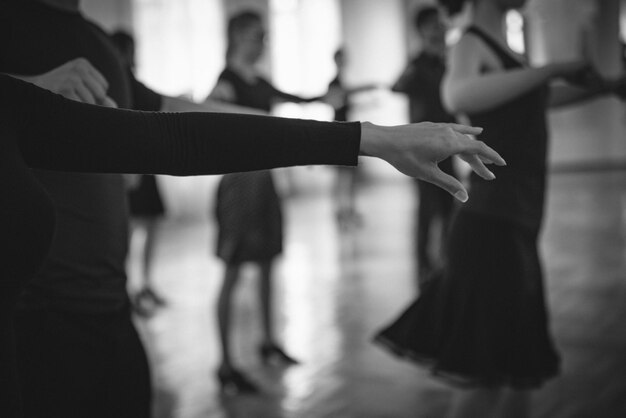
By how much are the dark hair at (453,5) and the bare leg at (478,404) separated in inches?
38.8

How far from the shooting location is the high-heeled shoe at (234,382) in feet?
8.40

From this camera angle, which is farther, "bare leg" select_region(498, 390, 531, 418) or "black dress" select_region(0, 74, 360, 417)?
"bare leg" select_region(498, 390, 531, 418)

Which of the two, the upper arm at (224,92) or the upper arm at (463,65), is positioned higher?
the upper arm at (224,92)

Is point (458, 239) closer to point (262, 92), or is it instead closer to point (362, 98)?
point (262, 92)

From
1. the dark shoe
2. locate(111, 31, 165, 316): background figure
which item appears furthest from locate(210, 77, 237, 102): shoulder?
the dark shoe

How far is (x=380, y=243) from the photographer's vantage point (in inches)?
232

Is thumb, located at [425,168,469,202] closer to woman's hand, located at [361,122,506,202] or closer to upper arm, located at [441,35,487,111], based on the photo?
woman's hand, located at [361,122,506,202]

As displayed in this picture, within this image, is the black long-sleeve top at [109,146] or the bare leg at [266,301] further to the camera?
the bare leg at [266,301]

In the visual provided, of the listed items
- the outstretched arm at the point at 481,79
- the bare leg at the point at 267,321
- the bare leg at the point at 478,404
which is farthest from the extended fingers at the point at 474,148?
the bare leg at the point at 267,321

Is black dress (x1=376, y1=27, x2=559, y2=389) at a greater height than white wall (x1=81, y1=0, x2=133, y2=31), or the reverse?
white wall (x1=81, y1=0, x2=133, y2=31)

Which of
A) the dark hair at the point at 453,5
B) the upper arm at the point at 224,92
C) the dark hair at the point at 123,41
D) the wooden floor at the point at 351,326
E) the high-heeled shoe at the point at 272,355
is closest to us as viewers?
the dark hair at the point at 453,5

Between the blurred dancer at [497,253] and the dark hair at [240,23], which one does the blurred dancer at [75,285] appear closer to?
→ the blurred dancer at [497,253]

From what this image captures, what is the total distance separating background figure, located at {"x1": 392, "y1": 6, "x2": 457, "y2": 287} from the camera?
3967 mm

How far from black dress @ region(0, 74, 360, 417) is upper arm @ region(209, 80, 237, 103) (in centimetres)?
197
